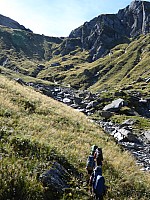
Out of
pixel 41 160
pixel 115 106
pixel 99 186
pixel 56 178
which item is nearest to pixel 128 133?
pixel 41 160

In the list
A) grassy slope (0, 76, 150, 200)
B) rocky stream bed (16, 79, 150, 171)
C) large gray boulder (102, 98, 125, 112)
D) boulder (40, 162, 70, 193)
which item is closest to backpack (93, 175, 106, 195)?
grassy slope (0, 76, 150, 200)

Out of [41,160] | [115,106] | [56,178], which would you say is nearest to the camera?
[56,178]

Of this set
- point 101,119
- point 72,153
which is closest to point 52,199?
point 72,153

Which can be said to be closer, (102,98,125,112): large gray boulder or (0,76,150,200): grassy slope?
(0,76,150,200): grassy slope

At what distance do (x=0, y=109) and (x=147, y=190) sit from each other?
11613mm

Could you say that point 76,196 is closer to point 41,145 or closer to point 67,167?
point 67,167

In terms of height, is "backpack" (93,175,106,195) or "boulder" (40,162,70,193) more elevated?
"backpack" (93,175,106,195)

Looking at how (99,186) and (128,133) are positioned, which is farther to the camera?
(128,133)

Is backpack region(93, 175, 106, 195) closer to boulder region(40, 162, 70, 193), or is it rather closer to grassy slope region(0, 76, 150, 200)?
grassy slope region(0, 76, 150, 200)

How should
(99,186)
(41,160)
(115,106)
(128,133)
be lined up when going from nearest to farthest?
(99,186) < (41,160) < (128,133) < (115,106)

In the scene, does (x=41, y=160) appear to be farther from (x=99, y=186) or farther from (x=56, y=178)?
(x=99, y=186)

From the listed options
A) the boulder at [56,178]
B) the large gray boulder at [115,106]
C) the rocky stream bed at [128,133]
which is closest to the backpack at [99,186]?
the boulder at [56,178]

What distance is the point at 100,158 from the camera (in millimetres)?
15258

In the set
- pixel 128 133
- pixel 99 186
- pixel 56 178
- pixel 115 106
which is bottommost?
pixel 128 133
